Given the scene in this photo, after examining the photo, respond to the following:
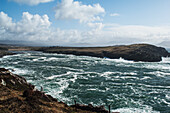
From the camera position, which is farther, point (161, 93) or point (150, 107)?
point (161, 93)

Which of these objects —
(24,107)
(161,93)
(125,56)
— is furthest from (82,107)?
(125,56)

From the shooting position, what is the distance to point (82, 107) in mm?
23391

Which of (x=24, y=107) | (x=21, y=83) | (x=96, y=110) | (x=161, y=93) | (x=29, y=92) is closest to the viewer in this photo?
(x=24, y=107)

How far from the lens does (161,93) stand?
36875mm

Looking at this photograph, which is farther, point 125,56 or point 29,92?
point 125,56

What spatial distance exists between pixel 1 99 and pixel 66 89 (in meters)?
19.4

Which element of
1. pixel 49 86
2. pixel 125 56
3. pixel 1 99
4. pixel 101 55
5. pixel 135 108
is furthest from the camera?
pixel 101 55

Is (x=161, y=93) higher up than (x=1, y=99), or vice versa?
(x=1, y=99)

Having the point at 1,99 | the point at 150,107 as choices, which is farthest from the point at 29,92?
the point at 150,107

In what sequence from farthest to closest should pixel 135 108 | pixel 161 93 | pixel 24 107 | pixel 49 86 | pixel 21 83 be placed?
pixel 49 86
pixel 161 93
pixel 21 83
pixel 135 108
pixel 24 107

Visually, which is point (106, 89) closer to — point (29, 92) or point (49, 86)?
point (49, 86)

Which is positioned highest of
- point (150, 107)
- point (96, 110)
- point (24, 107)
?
point (24, 107)

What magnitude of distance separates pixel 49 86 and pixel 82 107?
20.2 metres

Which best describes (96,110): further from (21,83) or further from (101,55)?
(101,55)
